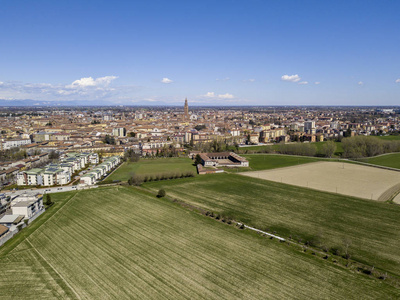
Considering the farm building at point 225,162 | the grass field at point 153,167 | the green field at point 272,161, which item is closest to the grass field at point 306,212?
the grass field at point 153,167

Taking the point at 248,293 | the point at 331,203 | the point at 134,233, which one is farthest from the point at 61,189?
the point at 331,203

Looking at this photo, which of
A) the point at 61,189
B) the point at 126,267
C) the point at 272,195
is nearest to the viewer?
the point at 126,267

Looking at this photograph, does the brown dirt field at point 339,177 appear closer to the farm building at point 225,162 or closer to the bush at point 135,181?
the farm building at point 225,162

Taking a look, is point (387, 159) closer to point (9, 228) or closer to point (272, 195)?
point (272, 195)

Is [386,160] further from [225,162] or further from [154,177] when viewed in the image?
[154,177]

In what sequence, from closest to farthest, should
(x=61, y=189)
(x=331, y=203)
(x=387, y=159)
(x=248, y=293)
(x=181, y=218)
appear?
(x=248, y=293) → (x=181, y=218) → (x=331, y=203) → (x=61, y=189) → (x=387, y=159)

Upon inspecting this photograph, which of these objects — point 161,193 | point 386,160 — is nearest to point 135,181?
point 161,193
